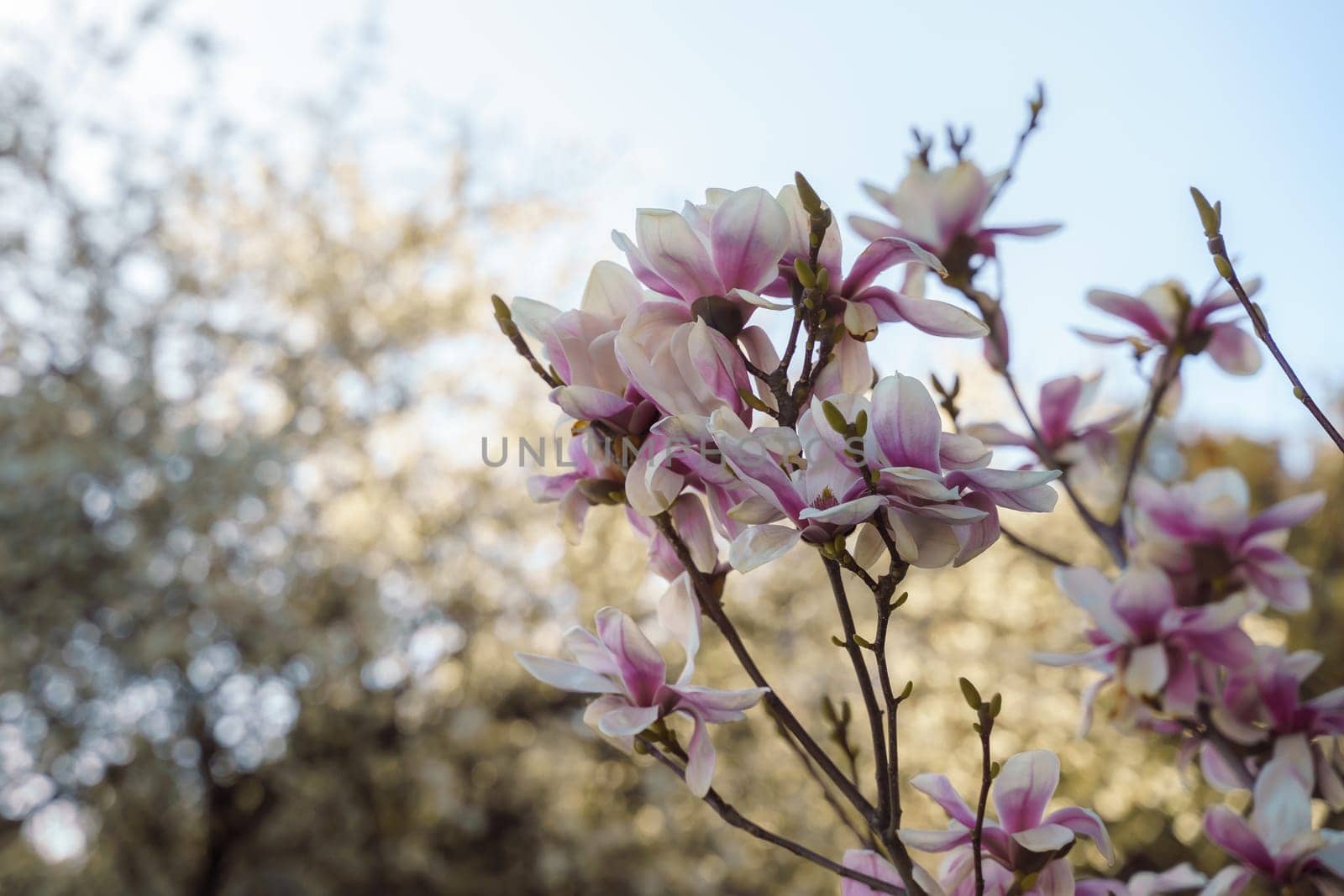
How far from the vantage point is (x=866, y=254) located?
478 mm

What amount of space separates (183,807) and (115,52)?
10.4ft

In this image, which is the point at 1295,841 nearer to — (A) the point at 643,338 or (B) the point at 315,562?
(A) the point at 643,338

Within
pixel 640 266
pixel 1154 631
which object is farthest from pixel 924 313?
pixel 1154 631

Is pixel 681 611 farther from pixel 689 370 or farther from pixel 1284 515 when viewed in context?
pixel 1284 515

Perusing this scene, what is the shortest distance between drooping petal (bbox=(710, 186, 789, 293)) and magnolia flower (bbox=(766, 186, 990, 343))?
10 mm

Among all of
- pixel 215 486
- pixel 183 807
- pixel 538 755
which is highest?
pixel 215 486

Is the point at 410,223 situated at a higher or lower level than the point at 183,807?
higher

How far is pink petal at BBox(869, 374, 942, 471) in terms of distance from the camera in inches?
15.8

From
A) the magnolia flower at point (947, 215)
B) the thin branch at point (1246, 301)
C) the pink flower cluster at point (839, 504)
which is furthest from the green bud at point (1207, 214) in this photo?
the magnolia flower at point (947, 215)

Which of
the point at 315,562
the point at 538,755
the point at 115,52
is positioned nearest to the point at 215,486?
the point at 315,562

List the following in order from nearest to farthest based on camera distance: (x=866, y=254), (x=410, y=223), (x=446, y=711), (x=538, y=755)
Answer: (x=866, y=254)
(x=538, y=755)
(x=446, y=711)
(x=410, y=223)

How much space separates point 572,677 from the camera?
1.62ft

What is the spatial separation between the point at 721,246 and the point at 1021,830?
0.32 m

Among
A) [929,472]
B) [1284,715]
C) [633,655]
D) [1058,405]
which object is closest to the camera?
[929,472]
